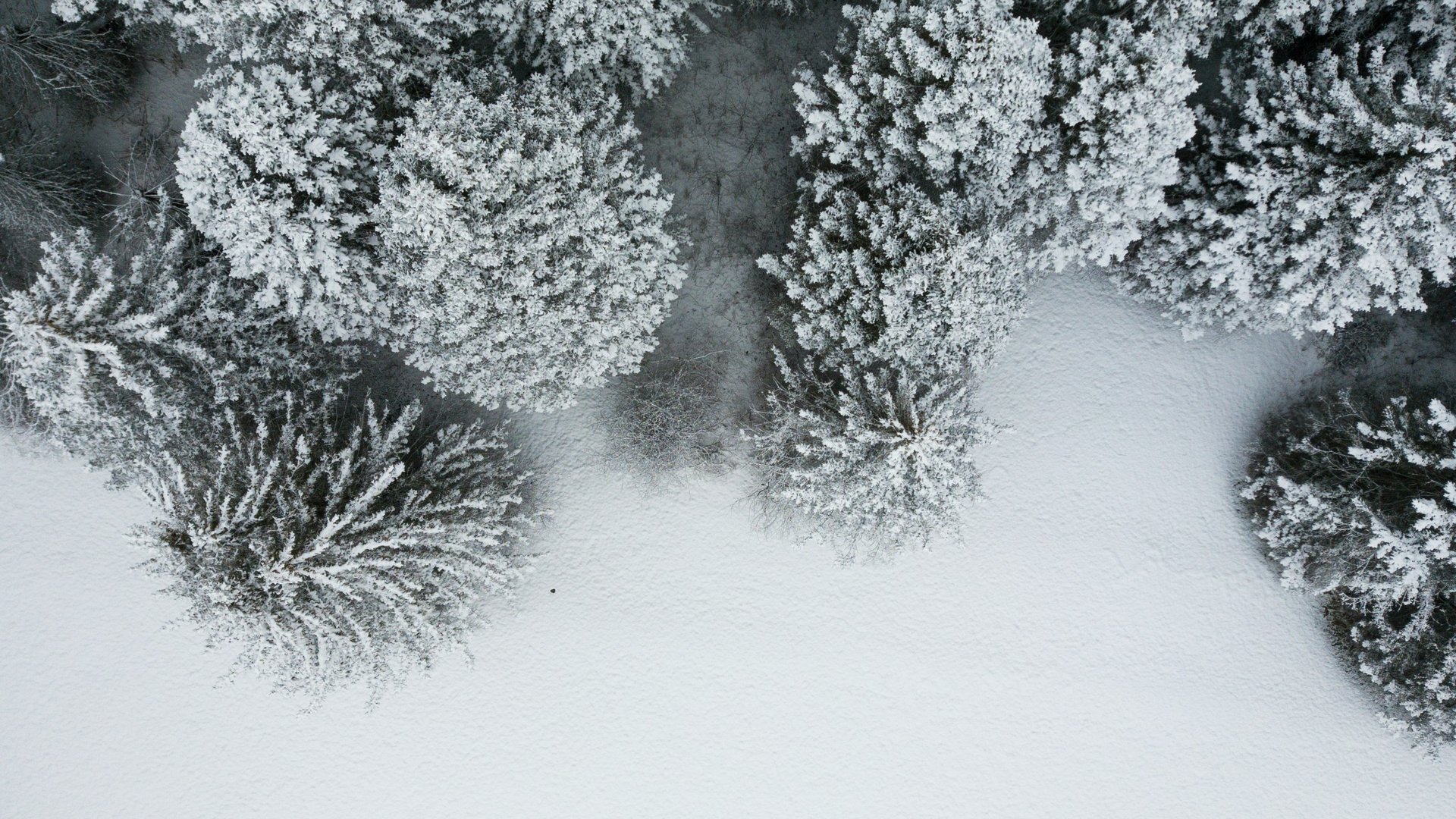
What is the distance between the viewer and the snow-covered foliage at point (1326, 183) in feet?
26.2

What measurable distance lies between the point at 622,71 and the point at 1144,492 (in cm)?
956

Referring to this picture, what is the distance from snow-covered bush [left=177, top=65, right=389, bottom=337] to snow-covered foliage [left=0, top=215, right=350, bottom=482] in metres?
0.66

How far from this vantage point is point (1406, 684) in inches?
399

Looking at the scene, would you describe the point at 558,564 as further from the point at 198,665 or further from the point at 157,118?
the point at 157,118

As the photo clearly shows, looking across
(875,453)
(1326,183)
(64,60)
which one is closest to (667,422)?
(875,453)

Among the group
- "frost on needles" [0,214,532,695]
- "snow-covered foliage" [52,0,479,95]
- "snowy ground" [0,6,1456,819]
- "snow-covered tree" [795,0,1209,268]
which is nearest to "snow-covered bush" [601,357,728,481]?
"snowy ground" [0,6,1456,819]

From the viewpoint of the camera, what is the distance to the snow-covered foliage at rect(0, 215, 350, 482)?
796 centimetres

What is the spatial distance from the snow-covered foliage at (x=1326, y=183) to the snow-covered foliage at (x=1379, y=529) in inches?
71.7

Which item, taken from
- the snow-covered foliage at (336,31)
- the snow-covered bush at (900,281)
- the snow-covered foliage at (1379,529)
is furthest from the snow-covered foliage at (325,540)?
the snow-covered foliage at (1379,529)

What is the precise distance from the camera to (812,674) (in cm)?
1129

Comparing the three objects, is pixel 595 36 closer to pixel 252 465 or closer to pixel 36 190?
pixel 252 465

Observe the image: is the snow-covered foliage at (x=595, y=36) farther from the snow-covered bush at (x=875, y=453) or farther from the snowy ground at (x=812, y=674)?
the snow-covered bush at (x=875, y=453)

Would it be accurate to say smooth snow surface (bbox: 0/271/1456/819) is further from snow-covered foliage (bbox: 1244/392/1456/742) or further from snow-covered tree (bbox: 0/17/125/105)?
snow-covered tree (bbox: 0/17/125/105)

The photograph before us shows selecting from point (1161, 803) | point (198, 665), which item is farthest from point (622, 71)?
point (1161, 803)
